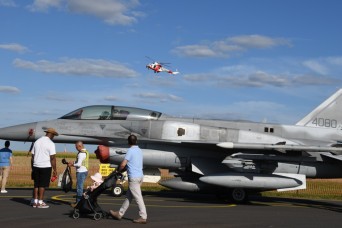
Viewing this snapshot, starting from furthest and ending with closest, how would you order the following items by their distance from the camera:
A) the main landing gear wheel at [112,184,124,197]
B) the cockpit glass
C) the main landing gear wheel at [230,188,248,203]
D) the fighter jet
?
the cockpit glass
the main landing gear wheel at [112,184,124,197]
the main landing gear wheel at [230,188,248,203]
the fighter jet

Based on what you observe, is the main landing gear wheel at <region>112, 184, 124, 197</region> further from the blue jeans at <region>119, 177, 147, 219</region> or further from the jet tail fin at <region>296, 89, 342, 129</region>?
the jet tail fin at <region>296, 89, 342, 129</region>

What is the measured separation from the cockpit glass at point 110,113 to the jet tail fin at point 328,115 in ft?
19.7

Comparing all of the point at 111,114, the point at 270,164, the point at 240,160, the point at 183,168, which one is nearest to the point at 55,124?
the point at 111,114

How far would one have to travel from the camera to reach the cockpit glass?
16562 mm

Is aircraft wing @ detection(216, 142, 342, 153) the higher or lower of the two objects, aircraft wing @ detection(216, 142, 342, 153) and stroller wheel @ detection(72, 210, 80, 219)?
the higher

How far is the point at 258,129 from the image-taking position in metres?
17.1

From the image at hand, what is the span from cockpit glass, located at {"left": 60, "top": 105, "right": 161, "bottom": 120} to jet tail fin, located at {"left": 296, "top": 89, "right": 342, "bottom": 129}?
6016mm

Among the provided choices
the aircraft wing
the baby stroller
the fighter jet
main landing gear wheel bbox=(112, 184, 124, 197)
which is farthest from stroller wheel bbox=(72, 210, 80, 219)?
main landing gear wheel bbox=(112, 184, 124, 197)

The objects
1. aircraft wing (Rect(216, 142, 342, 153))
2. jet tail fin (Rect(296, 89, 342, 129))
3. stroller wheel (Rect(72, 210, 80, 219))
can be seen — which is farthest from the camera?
jet tail fin (Rect(296, 89, 342, 129))

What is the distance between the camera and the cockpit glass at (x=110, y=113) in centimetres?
1656

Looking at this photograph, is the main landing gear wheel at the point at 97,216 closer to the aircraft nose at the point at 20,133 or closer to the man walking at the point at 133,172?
the man walking at the point at 133,172

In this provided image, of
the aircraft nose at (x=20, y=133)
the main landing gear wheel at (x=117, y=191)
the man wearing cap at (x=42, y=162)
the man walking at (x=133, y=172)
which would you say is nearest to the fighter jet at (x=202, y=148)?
the aircraft nose at (x=20, y=133)

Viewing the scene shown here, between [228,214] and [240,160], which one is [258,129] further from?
[228,214]

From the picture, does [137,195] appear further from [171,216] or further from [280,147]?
[280,147]
